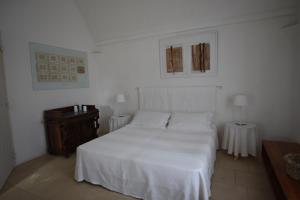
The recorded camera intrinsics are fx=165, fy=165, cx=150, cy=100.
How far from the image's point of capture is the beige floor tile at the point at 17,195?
1.98 m

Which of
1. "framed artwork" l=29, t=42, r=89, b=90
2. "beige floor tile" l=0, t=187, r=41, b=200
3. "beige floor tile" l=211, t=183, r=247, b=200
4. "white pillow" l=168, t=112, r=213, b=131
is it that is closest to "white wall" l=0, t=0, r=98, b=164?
"framed artwork" l=29, t=42, r=89, b=90

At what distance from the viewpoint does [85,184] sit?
7.22ft

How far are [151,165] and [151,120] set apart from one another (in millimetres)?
1563

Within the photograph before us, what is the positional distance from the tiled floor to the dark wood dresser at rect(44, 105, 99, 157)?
1.23ft

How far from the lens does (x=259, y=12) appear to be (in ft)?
9.06

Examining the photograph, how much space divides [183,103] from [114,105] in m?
1.91

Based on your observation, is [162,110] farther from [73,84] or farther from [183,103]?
[73,84]

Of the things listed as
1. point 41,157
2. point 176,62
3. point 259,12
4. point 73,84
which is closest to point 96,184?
point 41,157

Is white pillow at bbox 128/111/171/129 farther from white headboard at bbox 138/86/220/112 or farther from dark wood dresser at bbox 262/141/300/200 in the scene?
dark wood dresser at bbox 262/141/300/200

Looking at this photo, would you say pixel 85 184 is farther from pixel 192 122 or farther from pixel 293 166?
pixel 293 166

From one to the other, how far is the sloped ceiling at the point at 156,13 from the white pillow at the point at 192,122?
1767 millimetres

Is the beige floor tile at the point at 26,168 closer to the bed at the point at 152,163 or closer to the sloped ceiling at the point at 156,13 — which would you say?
the bed at the point at 152,163

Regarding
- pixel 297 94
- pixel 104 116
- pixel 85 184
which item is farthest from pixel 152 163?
pixel 104 116

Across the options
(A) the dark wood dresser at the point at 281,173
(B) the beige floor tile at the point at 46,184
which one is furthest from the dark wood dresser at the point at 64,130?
(A) the dark wood dresser at the point at 281,173
